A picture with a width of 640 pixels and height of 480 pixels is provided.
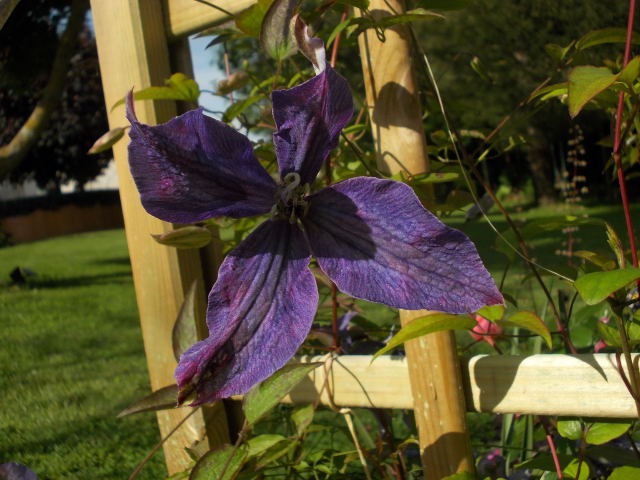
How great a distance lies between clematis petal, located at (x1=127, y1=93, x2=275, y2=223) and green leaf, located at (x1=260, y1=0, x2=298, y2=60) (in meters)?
0.10

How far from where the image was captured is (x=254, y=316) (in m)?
0.37

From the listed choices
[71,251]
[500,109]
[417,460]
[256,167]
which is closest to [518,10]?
[500,109]

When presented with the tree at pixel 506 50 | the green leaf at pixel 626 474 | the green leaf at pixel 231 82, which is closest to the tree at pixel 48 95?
the green leaf at pixel 231 82

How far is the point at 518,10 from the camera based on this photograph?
8.27 metres

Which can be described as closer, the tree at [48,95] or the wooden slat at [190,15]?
the wooden slat at [190,15]

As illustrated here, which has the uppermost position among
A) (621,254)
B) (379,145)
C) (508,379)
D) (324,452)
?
(379,145)

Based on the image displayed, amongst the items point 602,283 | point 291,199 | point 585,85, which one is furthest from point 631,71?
point 291,199

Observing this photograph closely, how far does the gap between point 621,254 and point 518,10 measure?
335 inches

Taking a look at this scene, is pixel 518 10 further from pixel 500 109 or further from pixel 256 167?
pixel 256 167

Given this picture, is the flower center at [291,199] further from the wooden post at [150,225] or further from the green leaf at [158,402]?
the wooden post at [150,225]

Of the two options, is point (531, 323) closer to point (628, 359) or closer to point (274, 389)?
point (628, 359)

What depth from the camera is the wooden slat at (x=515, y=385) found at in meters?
0.59

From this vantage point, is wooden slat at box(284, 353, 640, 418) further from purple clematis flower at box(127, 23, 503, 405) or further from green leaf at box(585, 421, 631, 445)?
purple clematis flower at box(127, 23, 503, 405)

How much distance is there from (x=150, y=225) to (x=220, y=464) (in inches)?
14.9
